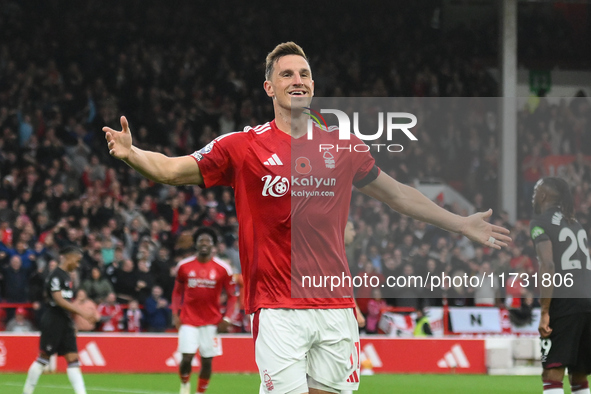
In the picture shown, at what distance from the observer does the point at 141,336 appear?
14.7 metres

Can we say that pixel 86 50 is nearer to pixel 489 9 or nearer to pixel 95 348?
pixel 95 348

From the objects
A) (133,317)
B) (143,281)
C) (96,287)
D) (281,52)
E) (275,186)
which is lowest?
(133,317)

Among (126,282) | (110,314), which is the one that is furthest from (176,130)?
(110,314)

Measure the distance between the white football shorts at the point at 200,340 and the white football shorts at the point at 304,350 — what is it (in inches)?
261

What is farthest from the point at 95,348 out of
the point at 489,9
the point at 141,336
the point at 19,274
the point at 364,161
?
the point at 489,9

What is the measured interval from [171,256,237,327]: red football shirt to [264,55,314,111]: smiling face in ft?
22.6

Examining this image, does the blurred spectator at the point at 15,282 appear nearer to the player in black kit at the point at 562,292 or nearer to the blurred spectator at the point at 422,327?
the blurred spectator at the point at 422,327

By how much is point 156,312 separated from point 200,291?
12.9ft

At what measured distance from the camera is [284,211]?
4.55m

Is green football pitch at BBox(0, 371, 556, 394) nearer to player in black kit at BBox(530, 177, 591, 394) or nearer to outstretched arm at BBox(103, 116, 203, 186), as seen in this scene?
player in black kit at BBox(530, 177, 591, 394)

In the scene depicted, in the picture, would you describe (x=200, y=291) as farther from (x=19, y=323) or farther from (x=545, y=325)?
→ (x=545, y=325)

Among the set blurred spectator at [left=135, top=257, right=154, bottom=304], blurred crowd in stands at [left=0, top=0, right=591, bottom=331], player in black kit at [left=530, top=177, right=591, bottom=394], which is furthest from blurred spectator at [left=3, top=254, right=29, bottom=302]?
player in black kit at [left=530, top=177, right=591, bottom=394]

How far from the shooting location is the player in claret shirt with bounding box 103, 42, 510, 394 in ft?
14.8

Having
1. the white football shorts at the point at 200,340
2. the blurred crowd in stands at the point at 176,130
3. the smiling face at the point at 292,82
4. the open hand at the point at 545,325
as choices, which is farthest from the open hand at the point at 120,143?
the white football shorts at the point at 200,340
